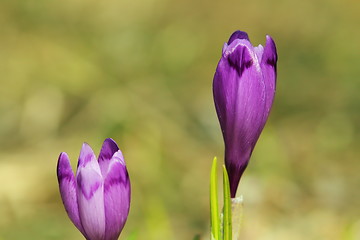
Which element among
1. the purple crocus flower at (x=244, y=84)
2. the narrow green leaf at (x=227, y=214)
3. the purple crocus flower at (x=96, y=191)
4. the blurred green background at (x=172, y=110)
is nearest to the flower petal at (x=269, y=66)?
the purple crocus flower at (x=244, y=84)

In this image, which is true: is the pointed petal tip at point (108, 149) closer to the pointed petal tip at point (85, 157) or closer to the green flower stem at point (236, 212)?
the pointed petal tip at point (85, 157)

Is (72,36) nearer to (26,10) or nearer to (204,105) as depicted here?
(26,10)

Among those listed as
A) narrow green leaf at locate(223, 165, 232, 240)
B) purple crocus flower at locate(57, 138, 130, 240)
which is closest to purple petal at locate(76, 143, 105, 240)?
purple crocus flower at locate(57, 138, 130, 240)

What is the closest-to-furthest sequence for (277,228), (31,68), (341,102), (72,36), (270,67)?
(270,67) → (277,228) → (341,102) → (31,68) → (72,36)

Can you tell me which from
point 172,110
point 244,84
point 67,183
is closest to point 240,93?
point 244,84

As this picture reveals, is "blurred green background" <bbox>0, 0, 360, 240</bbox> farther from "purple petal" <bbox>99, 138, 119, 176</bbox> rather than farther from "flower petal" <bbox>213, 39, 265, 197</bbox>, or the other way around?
"purple petal" <bbox>99, 138, 119, 176</bbox>

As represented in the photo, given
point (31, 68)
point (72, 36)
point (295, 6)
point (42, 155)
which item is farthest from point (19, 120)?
point (295, 6)

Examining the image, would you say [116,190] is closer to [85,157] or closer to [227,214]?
[85,157]

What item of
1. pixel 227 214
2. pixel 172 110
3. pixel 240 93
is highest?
pixel 172 110
